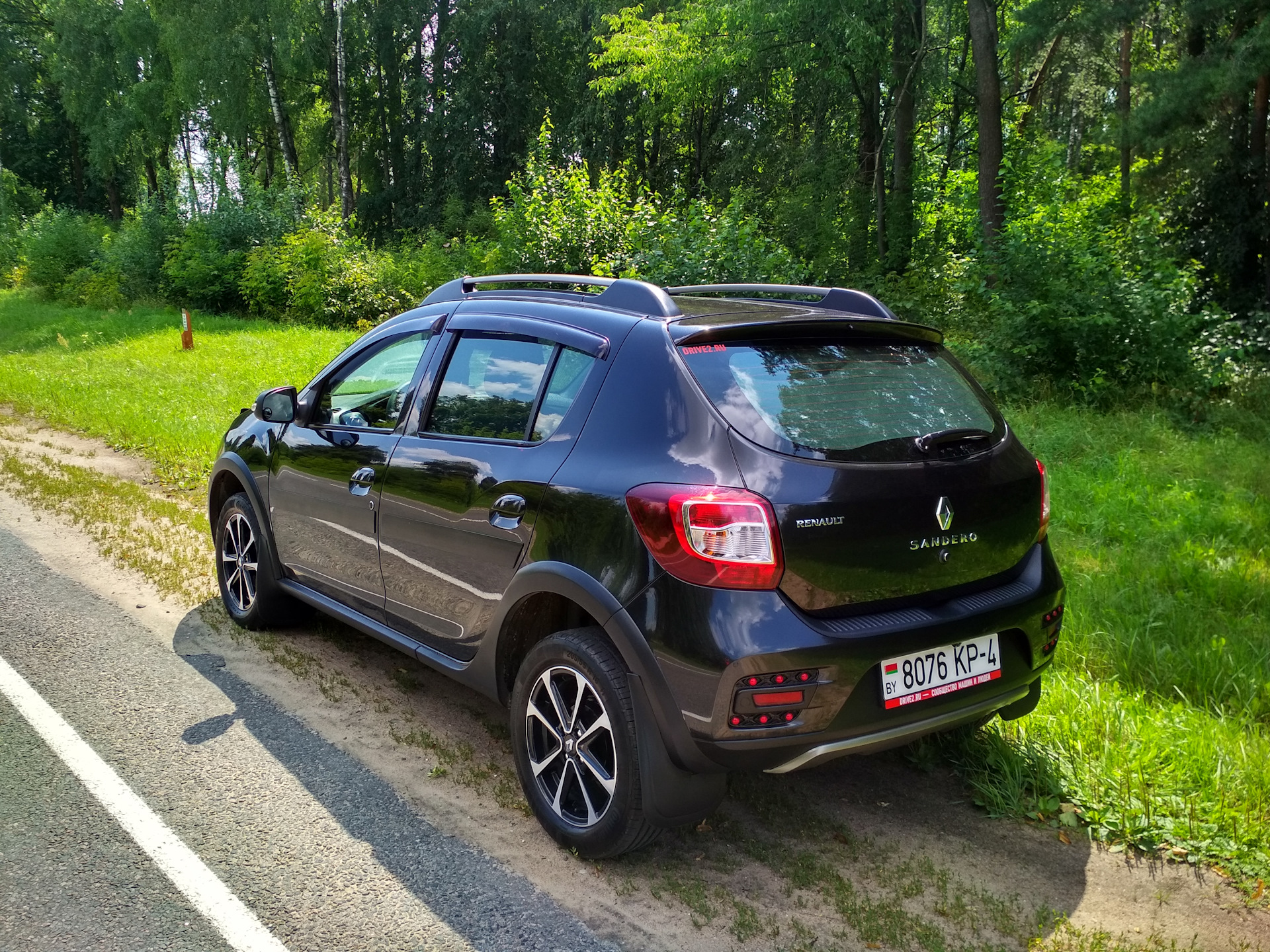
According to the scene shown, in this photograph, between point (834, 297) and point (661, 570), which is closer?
point (661, 570)

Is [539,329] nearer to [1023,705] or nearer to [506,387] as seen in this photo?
[506,387]

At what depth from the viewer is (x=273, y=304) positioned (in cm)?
2302

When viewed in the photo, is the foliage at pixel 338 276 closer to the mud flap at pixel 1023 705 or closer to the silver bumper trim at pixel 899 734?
the mud flap at pixel 1023 705

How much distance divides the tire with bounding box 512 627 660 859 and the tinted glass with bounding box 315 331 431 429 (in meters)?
1.44

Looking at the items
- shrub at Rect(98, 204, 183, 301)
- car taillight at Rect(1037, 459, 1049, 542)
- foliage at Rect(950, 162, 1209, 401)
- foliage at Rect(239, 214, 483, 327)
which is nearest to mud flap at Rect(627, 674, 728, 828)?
car taillight at Rect(1037, 459, 1049, 542)

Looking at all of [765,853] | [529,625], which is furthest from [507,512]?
[765,853]

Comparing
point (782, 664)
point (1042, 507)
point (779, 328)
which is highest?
point (779, 328)

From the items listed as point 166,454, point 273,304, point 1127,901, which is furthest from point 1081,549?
point 273,304

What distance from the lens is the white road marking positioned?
2854mm

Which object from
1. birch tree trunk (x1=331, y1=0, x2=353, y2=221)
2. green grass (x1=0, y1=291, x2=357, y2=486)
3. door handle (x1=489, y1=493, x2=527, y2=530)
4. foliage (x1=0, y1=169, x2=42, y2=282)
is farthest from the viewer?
birch tree trunk (x1=331, y1=0, x2=353, y2=221)

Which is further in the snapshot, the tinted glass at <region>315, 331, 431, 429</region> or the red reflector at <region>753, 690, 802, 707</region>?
the tinted glass at <region>315, 331, 431, 429</region>

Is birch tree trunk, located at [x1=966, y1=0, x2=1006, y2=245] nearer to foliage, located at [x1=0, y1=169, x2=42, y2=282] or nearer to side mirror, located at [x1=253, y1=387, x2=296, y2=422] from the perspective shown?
side mirror, located at [x1=253, y1=387, x2=296, y2=422]

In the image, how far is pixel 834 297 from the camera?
3.98m

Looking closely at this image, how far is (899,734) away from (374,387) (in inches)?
113
